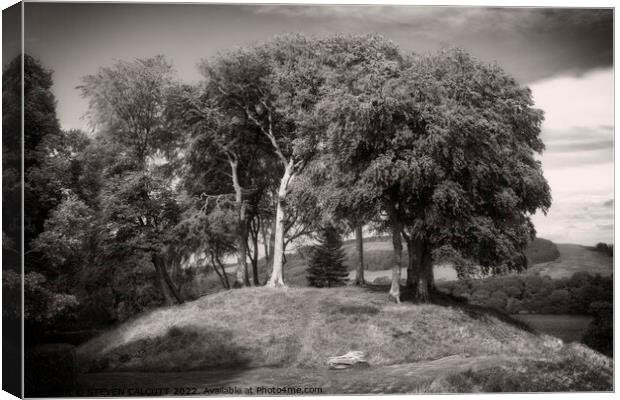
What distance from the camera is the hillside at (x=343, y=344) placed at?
14.6 metres

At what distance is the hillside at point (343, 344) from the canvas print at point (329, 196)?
2.0 inches

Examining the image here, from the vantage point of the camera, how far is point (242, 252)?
740 inches

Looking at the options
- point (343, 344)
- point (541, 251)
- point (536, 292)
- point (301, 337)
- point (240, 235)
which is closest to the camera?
point (343, 344)

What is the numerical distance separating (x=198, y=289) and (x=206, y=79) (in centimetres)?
557

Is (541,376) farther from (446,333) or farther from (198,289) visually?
(198,289)

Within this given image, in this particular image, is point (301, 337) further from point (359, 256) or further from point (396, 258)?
point (359, 256)

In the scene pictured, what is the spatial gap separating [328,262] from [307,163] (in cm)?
328

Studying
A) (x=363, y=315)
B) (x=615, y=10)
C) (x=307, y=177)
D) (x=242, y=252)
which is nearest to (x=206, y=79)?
(x=307, y=177)

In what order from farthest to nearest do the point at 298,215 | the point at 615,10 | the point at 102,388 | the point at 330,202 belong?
the point at 298,215 < the point at 330,202 < the point at 615,10 < the point at 102,388

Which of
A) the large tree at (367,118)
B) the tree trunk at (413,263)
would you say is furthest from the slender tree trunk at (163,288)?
the tree trunk at (413,263)

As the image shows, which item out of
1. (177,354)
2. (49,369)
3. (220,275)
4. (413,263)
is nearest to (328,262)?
(413,263)

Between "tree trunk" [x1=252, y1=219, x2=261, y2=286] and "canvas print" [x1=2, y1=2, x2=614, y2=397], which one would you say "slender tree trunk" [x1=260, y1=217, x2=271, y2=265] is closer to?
"tree trunk" [x1=252, y1=219, x2=261, y2=286]

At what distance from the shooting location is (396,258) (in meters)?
17.3

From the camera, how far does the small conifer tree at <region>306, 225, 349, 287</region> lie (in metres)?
18.8
